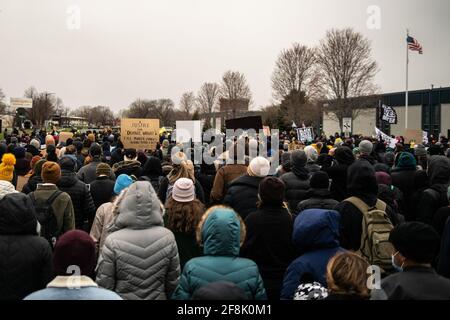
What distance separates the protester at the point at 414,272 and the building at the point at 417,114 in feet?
167

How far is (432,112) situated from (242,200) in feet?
188

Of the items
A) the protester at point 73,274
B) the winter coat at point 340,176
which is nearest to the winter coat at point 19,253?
the protester at point 73,274

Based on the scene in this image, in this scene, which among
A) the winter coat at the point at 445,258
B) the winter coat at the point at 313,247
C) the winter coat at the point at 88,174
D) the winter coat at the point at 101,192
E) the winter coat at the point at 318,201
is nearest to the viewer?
the winter coat at the point at 313,247

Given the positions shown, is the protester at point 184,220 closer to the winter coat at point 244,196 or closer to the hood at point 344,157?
the winter coat at point 244,196

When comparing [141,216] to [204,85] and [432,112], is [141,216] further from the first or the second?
[204,85]

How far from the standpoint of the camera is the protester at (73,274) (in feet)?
9.82

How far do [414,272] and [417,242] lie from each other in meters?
0.21

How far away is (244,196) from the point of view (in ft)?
20.3

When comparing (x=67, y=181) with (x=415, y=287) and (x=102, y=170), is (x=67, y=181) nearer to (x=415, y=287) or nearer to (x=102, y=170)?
(x=102, y=170)

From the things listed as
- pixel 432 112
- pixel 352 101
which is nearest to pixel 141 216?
pixel 352 101

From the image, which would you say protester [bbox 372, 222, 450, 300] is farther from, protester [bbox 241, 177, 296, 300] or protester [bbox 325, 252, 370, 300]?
protester [bbox 241, 177, 296, 300]

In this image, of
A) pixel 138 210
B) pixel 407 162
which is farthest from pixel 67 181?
pixel 407 162

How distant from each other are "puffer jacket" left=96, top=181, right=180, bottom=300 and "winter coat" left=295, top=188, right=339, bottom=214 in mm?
1912
